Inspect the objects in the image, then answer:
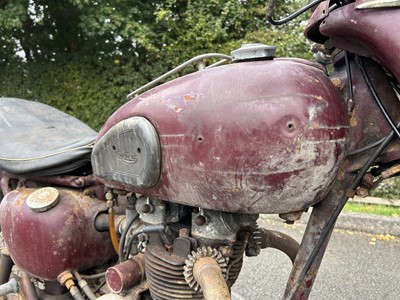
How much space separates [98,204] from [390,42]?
116cm

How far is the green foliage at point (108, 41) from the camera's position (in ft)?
18.2

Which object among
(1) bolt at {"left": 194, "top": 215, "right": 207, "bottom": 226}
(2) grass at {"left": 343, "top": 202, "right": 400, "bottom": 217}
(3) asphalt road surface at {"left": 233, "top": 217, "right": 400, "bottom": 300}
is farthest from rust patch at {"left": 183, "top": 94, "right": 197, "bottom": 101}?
(2) grass at {"left": 343, "top": 202, "right": 400, "bottom": 217}

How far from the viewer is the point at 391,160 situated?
100 cm

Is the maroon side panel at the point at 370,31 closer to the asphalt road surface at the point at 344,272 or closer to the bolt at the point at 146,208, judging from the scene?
the bolt at the point at 146,208

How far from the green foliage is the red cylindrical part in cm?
436

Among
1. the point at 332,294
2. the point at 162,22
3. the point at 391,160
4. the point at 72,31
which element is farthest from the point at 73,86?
the point at 391,160

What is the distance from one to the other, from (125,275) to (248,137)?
2.17 ft

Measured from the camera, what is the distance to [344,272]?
2984 mm

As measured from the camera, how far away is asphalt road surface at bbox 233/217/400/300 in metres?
2.70

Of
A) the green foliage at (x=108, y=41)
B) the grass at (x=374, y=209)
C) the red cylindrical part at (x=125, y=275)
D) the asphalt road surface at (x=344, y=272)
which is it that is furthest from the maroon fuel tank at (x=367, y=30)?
the green foliage at (x=108, y=41)

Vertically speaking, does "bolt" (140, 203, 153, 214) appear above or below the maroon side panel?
below

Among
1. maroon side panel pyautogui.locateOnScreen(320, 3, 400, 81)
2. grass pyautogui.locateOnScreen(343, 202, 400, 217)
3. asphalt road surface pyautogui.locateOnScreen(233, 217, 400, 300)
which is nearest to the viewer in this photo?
maroon side panel pyautogui.locateOnScreen(320, 3, 400, 81)

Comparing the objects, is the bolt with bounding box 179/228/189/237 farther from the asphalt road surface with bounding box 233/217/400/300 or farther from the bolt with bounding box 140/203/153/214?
the asphalt road surface with bounding box 233/217/400/300

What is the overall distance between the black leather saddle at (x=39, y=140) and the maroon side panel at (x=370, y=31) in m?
0.96
